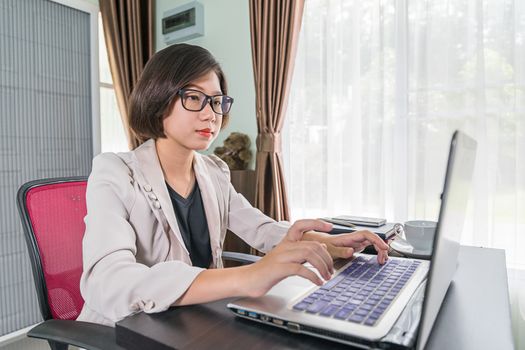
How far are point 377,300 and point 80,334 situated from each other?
1.89 feet

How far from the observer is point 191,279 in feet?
2.06

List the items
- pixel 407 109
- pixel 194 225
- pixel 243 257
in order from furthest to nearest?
pixel 407 109, pixel 243 257, pixel 194 225

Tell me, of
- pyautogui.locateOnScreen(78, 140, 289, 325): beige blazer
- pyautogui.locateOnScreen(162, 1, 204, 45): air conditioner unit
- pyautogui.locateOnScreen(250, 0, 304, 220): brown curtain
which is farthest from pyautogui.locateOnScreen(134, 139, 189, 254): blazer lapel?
pyautogui.locateOnScreen(162, 1, 204, 45): air conditioner unit

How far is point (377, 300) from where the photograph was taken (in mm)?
573

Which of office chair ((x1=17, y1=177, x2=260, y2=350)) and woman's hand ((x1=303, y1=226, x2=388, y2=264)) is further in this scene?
office chair ((x1=17, y1=177, x2=260, y2=350))

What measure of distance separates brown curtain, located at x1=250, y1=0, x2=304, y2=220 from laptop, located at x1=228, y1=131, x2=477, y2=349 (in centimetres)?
137

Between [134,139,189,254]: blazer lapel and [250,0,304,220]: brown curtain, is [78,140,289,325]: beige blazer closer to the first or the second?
[134,139,189,254]: blazer lapel

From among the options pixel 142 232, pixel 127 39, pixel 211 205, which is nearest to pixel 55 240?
pixel 142 232

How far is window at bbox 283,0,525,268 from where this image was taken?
1.60m

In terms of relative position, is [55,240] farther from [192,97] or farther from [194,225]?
[192,97]

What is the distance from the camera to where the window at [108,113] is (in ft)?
9.25

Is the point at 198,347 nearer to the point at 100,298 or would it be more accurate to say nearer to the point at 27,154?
the point at 100,298

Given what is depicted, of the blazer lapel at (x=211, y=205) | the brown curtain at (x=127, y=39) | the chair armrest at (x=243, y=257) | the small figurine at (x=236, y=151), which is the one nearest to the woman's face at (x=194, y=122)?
the blazer lapel at (x=211, y=205)

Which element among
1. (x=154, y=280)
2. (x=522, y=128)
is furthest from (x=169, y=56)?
(x=522, y=128)
